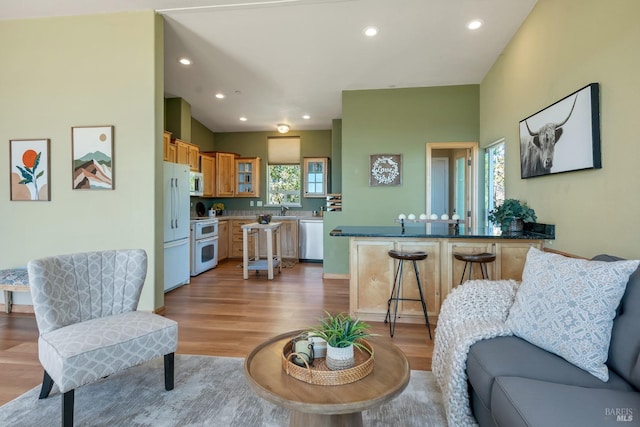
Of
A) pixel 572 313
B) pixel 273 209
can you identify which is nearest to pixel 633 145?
pixel 572 313

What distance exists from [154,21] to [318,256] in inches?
189

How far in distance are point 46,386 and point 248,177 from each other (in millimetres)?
6017

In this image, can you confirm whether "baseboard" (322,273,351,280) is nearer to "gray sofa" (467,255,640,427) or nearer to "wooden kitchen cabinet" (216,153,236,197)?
"wooden kitchen cabinet" (216,153,236,197)

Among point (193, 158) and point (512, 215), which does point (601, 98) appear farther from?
point (193, 158)

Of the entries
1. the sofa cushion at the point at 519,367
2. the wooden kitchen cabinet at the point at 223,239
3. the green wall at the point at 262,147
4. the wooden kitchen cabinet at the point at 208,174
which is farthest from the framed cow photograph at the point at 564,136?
the wooden kitchen cabinet at the point at 208,174

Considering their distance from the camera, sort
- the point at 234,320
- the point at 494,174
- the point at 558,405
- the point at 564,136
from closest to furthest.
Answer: the point at 558,405 < the point at 564,136 < the point at 234,320 < the point at 494,174

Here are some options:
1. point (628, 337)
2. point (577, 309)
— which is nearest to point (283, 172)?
point (577, 309)

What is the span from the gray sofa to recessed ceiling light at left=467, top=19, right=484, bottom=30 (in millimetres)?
2998

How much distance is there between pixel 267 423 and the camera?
181 centimetres

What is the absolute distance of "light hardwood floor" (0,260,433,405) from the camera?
8.39 ft

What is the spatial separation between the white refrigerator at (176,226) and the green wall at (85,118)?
0.93 m

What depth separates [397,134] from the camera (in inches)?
202

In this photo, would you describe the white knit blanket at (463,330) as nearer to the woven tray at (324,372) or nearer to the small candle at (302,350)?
the woven tray at (324,372)

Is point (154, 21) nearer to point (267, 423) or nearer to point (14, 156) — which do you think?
point (14, 156)
